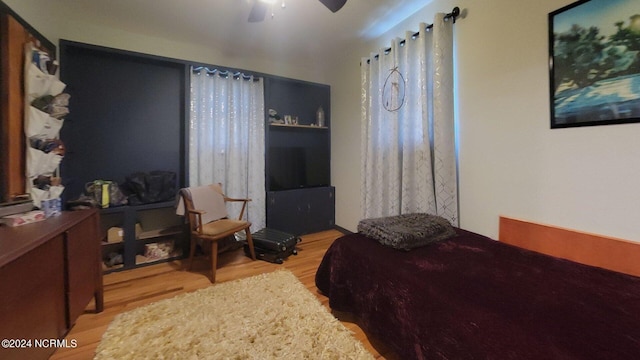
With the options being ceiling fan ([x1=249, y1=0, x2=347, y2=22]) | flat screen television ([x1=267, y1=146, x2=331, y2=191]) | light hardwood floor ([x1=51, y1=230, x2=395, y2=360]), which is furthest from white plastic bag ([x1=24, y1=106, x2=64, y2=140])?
flat screen television ([x1=267, y1=146, x2=331, y2=191])

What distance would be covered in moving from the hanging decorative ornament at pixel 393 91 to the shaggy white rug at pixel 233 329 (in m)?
1.98

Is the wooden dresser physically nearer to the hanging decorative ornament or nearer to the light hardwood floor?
the light hardwood floor

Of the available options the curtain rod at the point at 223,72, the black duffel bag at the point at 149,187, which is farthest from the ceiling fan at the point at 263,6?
the black duffel bag at the point at 149,187

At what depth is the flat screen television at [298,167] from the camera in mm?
3381

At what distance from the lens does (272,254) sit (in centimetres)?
258

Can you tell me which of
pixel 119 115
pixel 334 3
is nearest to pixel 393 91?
pixel 334 3

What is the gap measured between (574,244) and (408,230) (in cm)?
93

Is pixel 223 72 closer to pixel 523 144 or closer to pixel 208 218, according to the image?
pixel 208 218

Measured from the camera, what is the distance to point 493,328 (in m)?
0.82

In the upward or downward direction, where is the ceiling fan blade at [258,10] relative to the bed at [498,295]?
upward

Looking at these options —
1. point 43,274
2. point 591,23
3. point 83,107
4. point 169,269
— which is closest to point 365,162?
point 591,23

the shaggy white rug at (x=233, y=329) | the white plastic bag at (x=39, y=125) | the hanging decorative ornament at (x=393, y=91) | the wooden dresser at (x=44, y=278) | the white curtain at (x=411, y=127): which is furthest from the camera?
the hanging decorative ornament at (x=393, y=91)

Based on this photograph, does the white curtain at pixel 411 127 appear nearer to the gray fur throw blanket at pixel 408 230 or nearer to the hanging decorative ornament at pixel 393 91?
the hanging decorative ornament at pixel 393 91

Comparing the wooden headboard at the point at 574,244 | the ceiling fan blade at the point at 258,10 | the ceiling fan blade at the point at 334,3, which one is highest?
the ceiling fan blade at the point at 258,10
